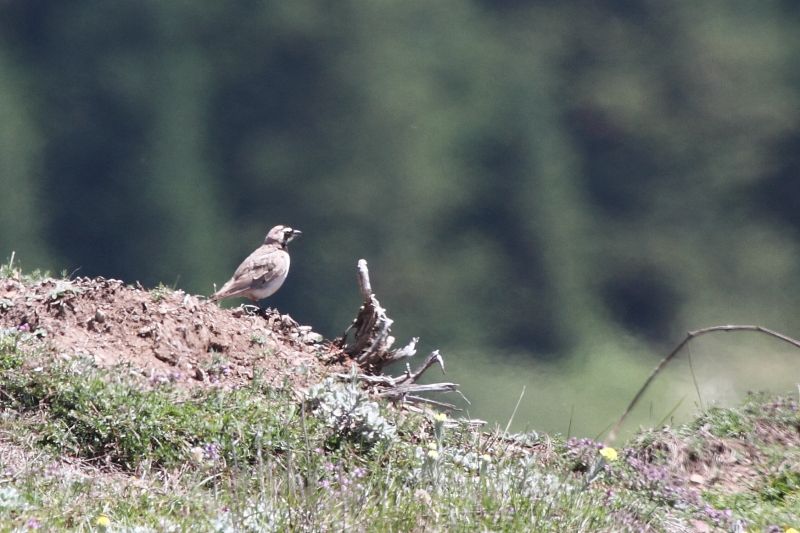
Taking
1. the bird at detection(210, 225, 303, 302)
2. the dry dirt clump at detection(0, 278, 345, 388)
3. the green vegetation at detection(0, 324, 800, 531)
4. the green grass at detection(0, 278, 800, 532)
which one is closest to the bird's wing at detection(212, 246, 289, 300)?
the bird at detection(210, 225, 303, 302)

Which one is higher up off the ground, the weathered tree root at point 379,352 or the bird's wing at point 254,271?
the bird's wing at point 254,271

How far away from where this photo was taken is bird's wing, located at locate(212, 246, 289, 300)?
28.4 feet

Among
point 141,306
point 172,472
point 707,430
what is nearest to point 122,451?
point 172,472

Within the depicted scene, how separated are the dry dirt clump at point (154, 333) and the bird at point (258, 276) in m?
1.00

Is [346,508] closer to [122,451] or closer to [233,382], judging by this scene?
[122,451]

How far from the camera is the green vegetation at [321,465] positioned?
14.6 feet

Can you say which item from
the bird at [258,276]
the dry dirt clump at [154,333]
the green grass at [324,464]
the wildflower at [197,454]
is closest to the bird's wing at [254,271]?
the bird at [258,276]

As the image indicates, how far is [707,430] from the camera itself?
23.3 ft

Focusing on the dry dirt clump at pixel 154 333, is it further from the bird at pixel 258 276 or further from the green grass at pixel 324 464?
the bird at pixel 258 276

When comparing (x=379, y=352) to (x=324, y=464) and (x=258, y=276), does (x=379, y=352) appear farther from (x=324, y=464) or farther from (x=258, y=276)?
(x=324, y=464)

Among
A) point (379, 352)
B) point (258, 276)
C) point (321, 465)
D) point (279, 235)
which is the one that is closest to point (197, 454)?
point (321, 465)

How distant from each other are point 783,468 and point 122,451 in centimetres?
402

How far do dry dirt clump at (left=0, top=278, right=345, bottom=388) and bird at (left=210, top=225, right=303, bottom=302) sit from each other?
997 millimetres

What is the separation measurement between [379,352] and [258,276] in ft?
4.97
